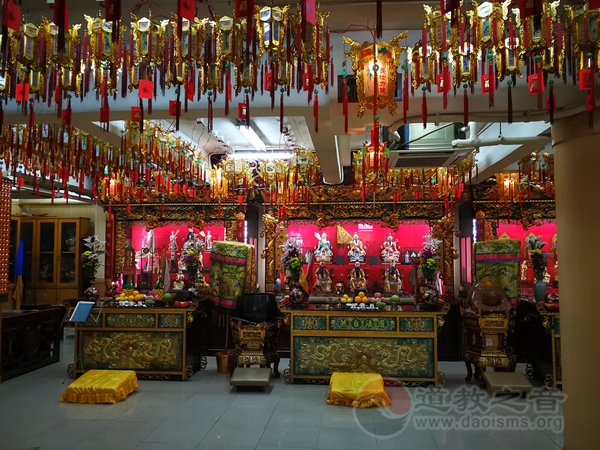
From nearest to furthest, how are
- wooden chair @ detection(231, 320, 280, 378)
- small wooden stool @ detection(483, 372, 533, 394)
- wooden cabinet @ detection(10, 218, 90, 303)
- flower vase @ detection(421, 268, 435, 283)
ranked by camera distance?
small wooden stool @ detection(483, 372, 533, 394)
wooden chair @ detection(231, 320, 280, 378)
flower vase @ detection(421, 268, 435, 283)
wooden cabinet @ detection(10, 218, 90, 303)

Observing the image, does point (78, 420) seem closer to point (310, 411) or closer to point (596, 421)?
point (310, 411)

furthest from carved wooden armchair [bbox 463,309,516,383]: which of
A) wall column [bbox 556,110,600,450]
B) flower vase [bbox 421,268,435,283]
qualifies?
wall column [bbox 556,110,600,450]

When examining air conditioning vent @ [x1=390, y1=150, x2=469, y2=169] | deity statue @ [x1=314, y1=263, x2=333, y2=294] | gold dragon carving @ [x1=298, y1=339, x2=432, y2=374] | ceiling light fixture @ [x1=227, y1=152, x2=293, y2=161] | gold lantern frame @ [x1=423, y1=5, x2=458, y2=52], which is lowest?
gold dragon carving @ [x1=298, y1=339, x2=432, y2=374]

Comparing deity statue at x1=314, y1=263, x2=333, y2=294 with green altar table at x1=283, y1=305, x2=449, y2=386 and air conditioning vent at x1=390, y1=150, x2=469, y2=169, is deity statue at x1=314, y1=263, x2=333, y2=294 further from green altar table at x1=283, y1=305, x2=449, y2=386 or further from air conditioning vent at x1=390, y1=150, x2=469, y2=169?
green altar table at x1=283, y1=305, x2=449, y2=386

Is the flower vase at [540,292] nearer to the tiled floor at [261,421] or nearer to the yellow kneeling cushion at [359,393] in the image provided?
the tiled floor at [261,421]

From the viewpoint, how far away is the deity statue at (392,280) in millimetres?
9141

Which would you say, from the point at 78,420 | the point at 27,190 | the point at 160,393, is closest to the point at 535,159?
the point at 160,393

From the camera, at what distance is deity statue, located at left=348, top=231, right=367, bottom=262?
9.66 meters

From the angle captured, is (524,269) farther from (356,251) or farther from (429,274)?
(429,274)

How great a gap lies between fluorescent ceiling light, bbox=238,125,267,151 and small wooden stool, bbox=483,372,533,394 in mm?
4721

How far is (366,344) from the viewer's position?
5.74 metres

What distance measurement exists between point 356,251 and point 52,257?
6.73 m

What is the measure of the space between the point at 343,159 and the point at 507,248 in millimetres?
2872

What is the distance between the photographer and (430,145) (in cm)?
629
